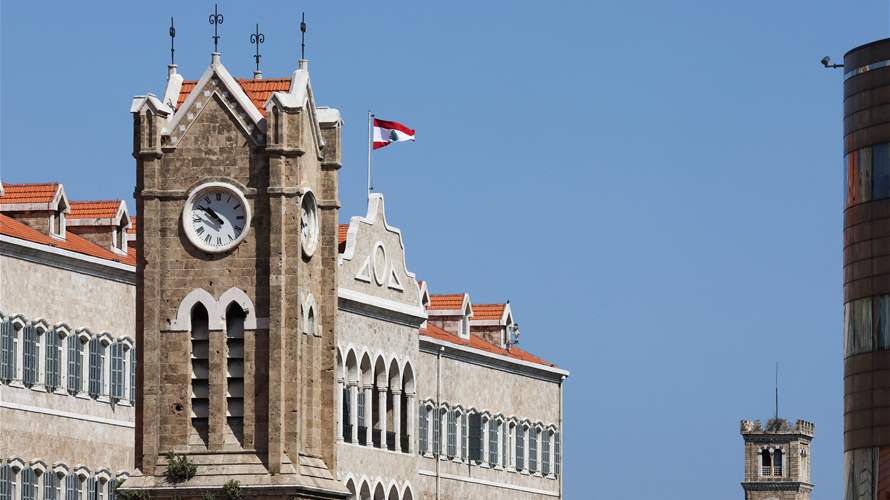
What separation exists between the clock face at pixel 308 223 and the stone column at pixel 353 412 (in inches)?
802

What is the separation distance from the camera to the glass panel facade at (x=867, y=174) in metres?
89.5


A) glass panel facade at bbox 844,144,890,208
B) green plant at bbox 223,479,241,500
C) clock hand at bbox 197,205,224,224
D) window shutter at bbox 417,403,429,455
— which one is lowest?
green plant at bbox 223,479,241,500

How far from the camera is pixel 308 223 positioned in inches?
2778

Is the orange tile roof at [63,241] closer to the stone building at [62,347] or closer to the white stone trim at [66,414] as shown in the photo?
the stone building at [62,347]

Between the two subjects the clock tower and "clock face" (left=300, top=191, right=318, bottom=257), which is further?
"clock face" (left=300, top=191, right=318, bottom=257)

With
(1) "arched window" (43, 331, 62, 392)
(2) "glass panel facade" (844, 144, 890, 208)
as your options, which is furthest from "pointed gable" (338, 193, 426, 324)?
(2) "glass panel facade" (844, 144, 890, 208)

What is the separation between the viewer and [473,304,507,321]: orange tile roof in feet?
387

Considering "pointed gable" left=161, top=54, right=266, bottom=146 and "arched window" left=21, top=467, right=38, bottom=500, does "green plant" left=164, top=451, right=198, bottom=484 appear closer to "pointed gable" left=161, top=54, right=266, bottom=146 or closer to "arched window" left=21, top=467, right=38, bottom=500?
"pointed gable" left=161, top=54, right=266, bottom=146

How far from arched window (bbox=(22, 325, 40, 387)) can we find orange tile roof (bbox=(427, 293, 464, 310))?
98.0 ft

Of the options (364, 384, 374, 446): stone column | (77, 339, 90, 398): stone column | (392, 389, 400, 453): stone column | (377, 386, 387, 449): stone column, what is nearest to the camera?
(77, 339, 90, 398): stone column

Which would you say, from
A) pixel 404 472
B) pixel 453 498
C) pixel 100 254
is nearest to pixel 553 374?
pixel 453 498

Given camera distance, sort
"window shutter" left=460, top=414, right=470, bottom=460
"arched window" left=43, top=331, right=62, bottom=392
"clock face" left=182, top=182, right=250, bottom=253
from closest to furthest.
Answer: "clock face" left=182, top=182, right=250, bottom=253 < "arched window" left=43, top=331, right=62, bottom=392 < "window shutter" left=460, top=414, right=470, bottom=460

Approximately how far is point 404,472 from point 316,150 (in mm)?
25627

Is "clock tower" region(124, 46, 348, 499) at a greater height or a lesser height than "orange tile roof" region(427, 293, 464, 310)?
lesser
